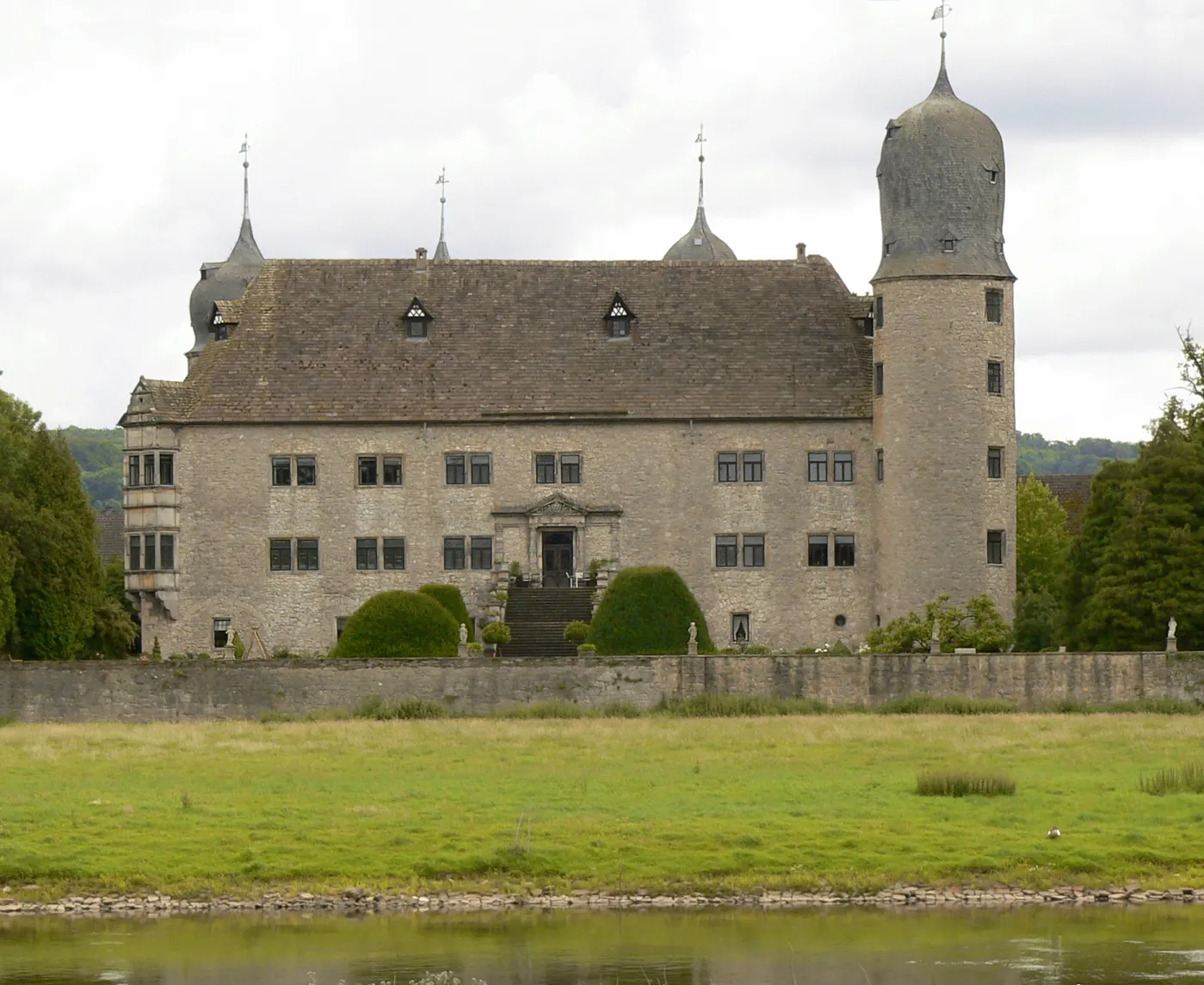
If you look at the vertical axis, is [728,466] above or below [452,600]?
above

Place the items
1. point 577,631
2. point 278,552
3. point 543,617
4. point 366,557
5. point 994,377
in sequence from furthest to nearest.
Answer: point 366,557, point 278,552, point 994,377, point 543,617, point 577,631

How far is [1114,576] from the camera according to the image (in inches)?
2403

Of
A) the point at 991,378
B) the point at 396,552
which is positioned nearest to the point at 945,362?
the point at 991,378

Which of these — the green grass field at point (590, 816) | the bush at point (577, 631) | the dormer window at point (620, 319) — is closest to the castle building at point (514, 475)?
the dormer window at point (620, 319)

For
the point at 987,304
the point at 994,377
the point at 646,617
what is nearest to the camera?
the point at 646,617

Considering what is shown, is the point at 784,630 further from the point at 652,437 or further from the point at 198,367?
the point at 198,367

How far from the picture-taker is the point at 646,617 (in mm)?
62625

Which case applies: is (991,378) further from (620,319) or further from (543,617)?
(543,617)

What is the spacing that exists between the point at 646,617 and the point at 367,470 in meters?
12.8

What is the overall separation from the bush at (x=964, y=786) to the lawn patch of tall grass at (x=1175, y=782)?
2.10 meters

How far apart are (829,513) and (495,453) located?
32.2ft

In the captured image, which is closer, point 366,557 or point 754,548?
point 366,557

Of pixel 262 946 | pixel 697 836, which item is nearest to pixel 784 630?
pixel 697 836

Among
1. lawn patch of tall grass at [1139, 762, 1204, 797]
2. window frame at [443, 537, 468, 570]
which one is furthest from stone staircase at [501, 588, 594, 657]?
lawn patch of tall grass at [1139, 762, 1204, 797]
